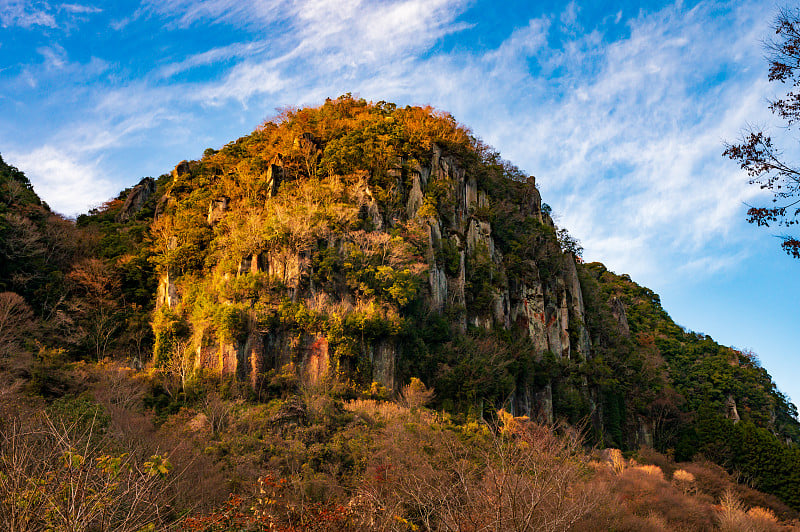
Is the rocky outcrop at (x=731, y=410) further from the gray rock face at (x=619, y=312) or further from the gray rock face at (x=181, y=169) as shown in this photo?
the gray rock face at (x=181, y=169)

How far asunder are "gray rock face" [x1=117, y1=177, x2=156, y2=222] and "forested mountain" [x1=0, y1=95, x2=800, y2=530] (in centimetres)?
25

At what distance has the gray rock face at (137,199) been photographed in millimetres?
50625

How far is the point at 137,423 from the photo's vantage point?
77.7 ft

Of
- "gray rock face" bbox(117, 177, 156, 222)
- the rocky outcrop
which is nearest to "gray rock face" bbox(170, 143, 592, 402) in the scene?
"gray rock face" bbox(117, 177, 156, 222)

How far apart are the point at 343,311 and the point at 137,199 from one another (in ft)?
106

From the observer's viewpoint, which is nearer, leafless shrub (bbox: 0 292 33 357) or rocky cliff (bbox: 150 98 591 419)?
leafless shrub (bbox: 0 292 33 357)

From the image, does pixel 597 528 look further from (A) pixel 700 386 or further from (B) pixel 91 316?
(A) pixel 700 386

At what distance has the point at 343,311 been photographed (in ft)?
101

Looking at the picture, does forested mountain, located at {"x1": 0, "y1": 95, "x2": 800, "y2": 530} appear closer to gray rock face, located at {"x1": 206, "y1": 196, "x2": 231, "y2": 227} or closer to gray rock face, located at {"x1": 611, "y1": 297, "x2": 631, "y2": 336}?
gray rock face, located at {"x1": 206, "y1": 196, "x2": 231, "y2": 227}

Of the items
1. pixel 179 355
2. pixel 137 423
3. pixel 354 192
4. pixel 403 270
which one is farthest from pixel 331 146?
pixel 137 423

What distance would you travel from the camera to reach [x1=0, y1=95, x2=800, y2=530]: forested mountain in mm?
26359

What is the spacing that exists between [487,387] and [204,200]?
25540 millimetres

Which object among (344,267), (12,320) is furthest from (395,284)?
(12,320)

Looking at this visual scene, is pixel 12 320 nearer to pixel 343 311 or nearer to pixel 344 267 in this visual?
pixel 343 311
